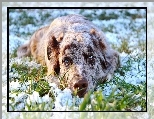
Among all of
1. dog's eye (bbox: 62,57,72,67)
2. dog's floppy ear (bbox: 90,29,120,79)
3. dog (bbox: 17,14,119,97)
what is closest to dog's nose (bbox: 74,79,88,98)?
dog (bbox: 17,14,119,97)

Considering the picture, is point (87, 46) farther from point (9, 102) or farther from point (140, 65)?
point (9, 102)

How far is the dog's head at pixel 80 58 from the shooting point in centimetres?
394

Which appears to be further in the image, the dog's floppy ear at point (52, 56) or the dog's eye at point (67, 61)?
the dog's floppy ear at point (52, 56)

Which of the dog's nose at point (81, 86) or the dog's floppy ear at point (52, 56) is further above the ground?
the dog's floppy ear at point (52, 56)

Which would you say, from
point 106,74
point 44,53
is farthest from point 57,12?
point 106,74

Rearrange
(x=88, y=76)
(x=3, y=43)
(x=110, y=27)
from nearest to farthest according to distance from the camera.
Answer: (x=88, y=76), (x=3, y=43), (x=110, y=27)

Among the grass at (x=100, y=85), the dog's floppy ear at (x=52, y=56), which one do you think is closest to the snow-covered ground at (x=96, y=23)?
the grass at (x=100, y=85)

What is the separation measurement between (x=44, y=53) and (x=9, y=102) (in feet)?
1.74

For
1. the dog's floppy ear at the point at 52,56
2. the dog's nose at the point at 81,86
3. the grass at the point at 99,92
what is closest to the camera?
the dog's nose at the point at 81,86

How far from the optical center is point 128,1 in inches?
168

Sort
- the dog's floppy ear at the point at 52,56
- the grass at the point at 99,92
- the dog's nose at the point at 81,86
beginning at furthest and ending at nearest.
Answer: the dog's floppy ear at the point at 52,56 → the grass at the point at 99,92 → the dog's nose at the point at 81,86

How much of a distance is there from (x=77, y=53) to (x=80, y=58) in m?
0.05

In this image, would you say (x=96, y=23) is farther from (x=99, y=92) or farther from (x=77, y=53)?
(x=99, y=92)

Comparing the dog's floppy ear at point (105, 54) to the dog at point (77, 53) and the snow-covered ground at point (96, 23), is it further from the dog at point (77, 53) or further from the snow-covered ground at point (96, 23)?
the snow-covered ground at point (96, 23)
